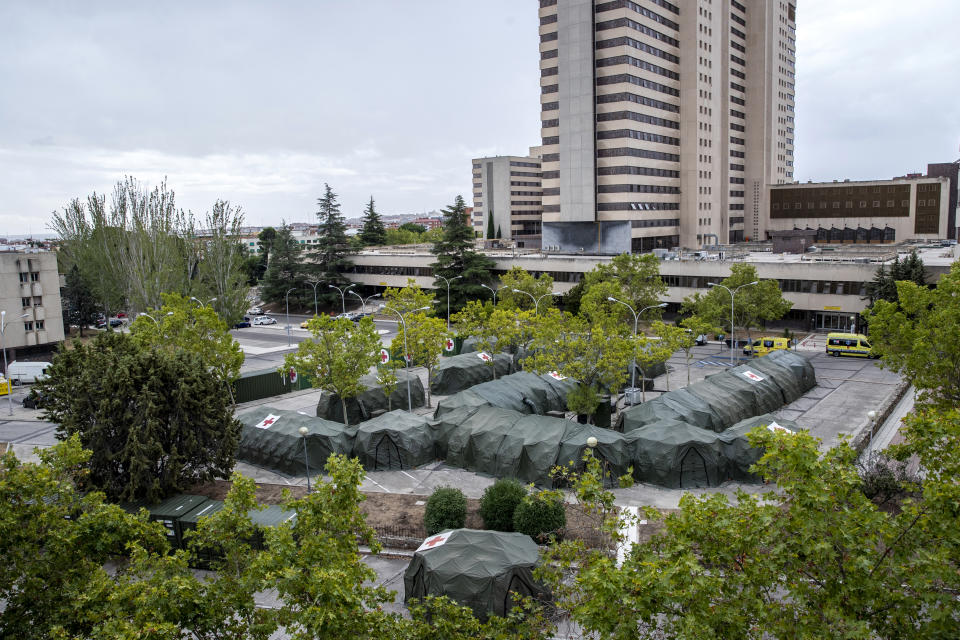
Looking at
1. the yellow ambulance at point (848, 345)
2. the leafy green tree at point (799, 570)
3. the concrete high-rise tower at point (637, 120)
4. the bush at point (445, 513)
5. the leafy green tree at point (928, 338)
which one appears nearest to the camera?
the leafy green tree at point (799, 570)

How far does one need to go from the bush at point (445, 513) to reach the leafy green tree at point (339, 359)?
1223 centimetres

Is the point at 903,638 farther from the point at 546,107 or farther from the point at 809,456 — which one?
the point at 546,107

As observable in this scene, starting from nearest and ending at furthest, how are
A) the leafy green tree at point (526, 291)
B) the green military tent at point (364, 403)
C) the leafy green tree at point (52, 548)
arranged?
1. the leafy green tree at point (52, 548)
2. the green military tent at point (364, 403)
3. the leafy green tree at point (526, 291)

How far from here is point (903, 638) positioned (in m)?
9.90

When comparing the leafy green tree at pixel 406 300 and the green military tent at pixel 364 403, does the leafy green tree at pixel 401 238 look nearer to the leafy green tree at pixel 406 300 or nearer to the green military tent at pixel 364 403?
the leafy green tree at pixel 406 300

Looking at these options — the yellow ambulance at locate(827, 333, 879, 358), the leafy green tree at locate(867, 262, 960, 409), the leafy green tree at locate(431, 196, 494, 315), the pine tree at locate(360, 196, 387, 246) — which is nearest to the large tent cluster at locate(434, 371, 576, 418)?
the leafy green tree at locate(867, 262, 960, 409)

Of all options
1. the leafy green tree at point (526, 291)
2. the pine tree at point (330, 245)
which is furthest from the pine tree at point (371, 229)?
the leafy green tree at point (526, 291)

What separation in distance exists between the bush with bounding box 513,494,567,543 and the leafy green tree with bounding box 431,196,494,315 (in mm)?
50150

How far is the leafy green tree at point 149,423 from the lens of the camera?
873 inches

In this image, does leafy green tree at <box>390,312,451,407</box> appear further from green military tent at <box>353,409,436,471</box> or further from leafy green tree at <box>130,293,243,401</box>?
green military tent at <box>353,409,436,471</box>

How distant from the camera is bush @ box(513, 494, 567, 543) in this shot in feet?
64.7

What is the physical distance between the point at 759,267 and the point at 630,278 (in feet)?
45.9

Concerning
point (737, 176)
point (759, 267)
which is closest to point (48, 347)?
point (759, 267)

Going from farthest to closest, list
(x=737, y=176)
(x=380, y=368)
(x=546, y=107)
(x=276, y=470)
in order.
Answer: (x=737, y=176) → (x=546, y=107) → (x=380, y=368) → (x=276, y=470)
